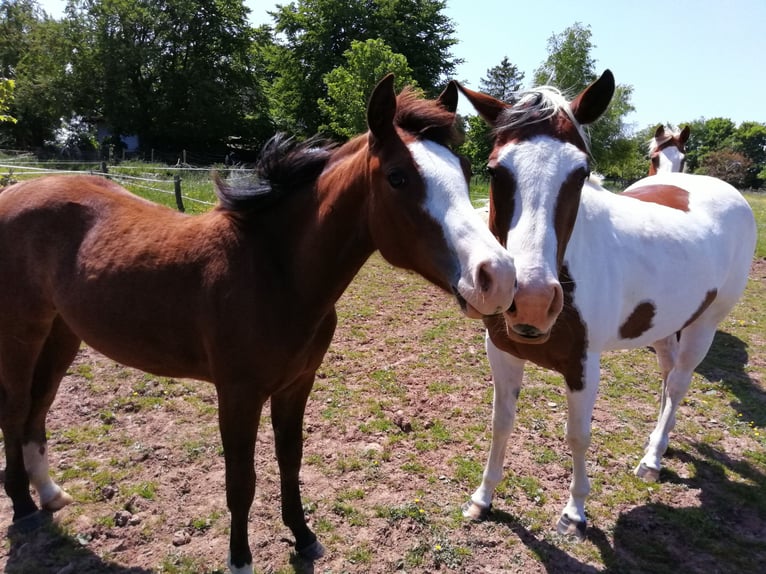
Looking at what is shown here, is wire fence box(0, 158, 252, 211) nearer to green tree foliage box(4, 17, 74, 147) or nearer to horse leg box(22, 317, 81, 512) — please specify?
horse leg box(22, 317, 81, 512)

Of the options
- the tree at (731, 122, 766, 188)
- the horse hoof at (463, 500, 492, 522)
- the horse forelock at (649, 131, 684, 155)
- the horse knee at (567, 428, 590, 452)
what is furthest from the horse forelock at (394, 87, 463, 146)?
the tree at (731, 122, 766, 188)

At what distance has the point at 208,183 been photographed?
1534 centimetres

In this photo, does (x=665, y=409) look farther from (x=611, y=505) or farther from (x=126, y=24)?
(x=126, y=24)

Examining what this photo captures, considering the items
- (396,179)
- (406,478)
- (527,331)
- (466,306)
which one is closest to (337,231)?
(396,179)

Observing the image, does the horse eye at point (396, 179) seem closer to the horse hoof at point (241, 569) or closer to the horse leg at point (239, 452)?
the horse leg at point (239, 452)

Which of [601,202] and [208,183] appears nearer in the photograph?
[601,202]

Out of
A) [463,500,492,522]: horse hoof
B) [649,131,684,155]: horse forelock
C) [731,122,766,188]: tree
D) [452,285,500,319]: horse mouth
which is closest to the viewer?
[452,285,500,319]: horse mouth

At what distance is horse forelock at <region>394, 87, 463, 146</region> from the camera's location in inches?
68.6

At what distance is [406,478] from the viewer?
3.31 m

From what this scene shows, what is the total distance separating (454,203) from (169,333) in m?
1.52

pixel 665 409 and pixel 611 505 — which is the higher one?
pixel 665 409

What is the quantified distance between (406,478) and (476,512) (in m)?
0.55

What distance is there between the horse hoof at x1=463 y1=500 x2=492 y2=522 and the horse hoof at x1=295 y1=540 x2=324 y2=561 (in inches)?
39.4

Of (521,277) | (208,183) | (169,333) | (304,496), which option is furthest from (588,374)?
(208,183)
